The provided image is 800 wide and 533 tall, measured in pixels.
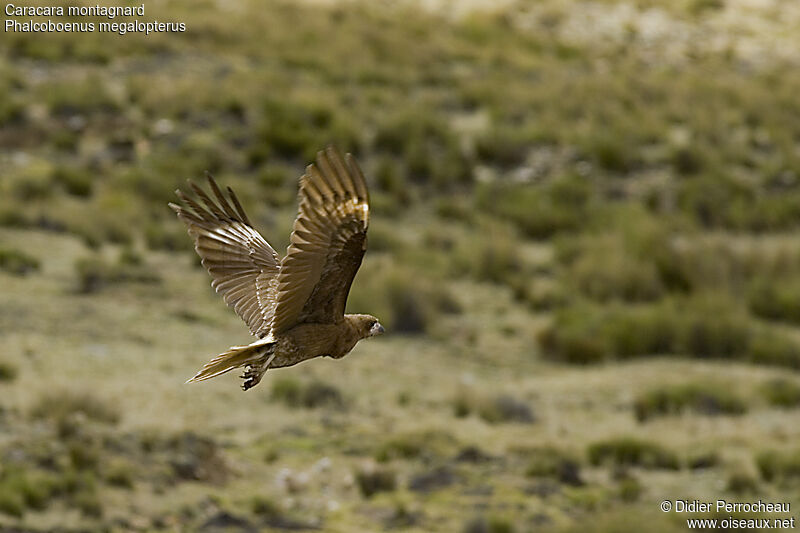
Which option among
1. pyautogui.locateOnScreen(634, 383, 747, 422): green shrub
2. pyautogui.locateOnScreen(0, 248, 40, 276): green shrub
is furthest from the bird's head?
pyautogui.locateOnScreen(0, 248, 40, 276): green shrub

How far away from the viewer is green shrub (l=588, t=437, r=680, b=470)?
49.1 feet

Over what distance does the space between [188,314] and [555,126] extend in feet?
40.4

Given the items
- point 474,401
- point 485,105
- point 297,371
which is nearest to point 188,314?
point 297,371

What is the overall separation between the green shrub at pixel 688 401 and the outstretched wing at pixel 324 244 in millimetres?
10734

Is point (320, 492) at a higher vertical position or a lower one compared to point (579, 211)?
lower

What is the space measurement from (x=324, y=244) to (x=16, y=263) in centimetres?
1214

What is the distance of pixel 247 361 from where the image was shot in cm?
639

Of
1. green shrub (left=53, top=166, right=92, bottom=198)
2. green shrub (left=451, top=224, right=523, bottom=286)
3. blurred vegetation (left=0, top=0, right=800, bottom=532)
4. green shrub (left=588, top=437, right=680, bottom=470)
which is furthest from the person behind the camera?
green shrub (left=53, top=166, right=92, bottom=198)

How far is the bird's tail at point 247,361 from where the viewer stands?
6250mm

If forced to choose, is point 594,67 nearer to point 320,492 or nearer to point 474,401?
point 474,401

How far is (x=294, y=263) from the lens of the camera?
6219 millimetres

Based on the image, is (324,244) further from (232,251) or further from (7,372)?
(7,372)

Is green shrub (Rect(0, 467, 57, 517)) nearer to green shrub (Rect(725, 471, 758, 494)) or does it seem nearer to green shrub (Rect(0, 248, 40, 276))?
green shrub (Rect(0, 248, 40, 276))

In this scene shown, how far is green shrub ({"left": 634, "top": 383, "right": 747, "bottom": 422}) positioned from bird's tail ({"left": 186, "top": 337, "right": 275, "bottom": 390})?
10.8 meters
